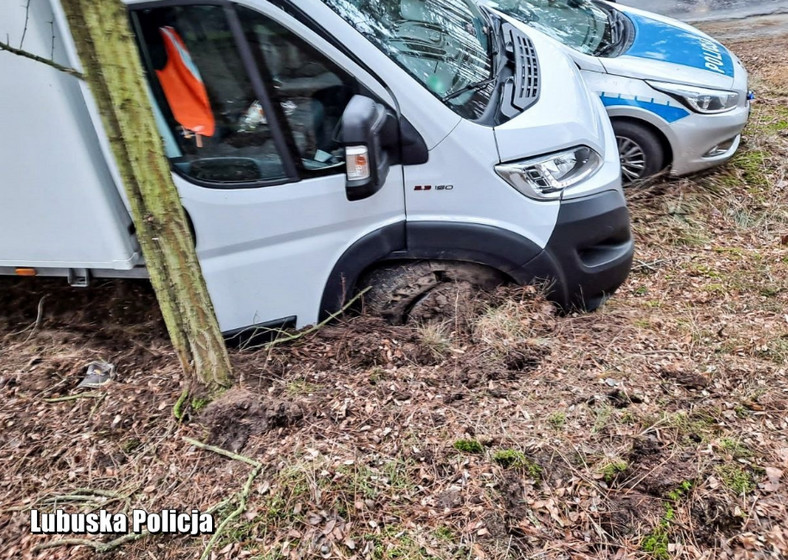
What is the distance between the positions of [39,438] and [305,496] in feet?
4.56

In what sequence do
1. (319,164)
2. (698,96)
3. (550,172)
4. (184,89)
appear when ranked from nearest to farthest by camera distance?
(184,89), (319,164), (550,172), (698,96)

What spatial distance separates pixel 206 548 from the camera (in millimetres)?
2176

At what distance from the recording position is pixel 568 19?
527cm

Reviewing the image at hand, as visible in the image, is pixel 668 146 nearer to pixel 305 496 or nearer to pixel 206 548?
pixel 305 496

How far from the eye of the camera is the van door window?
266 cm

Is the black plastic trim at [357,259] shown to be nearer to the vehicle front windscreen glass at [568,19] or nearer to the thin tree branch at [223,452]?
the thin tree branch at [223,452]

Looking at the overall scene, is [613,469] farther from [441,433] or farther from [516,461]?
[441,433]

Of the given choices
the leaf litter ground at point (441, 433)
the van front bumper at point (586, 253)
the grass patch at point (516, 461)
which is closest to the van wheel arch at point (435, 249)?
the van front bumper at point (586, 253)

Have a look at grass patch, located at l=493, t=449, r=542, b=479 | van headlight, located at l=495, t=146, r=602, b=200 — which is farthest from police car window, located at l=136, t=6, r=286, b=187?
grass patch, located at l=493, t=449, r=542, b=479

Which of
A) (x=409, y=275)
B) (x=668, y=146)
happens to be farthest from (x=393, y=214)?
(x=668, y=146)

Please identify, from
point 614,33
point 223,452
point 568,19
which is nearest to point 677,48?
point 614,33

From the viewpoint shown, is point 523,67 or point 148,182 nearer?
point 148,182

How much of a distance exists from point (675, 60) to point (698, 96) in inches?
16.0

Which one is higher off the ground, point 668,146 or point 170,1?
point 170,1
